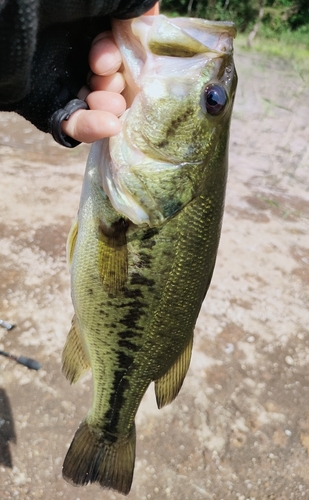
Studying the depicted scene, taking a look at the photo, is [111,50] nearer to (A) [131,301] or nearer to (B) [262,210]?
(A) [131,301]

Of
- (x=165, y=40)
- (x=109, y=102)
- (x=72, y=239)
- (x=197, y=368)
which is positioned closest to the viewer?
(x=165, y=40)

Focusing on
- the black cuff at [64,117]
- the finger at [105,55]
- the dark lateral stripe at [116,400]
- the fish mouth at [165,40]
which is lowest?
the dark lateral stripe at [116,400]

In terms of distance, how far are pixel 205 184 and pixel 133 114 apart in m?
0.31

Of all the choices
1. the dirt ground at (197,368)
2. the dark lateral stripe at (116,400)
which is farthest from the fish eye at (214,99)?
the dirt ground at (197,368)

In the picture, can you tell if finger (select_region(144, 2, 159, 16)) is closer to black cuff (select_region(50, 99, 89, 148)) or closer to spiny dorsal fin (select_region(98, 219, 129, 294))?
black cuff (select_region(50, 99, 89, 148))

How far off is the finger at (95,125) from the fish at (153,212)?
2.2 inches

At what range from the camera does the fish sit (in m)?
1.27

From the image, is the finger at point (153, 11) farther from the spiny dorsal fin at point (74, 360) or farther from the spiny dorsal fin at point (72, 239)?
the spiny dorsal fin at point (74, 360)

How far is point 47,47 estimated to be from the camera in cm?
136

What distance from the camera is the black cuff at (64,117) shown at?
1403 millimetres

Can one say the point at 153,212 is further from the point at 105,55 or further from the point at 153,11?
the point at 153,11

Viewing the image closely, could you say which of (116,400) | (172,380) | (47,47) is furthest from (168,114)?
(116,400)

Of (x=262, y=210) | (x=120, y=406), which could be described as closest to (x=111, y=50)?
(x=120, y=406)

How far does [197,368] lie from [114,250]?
196 centimetres
